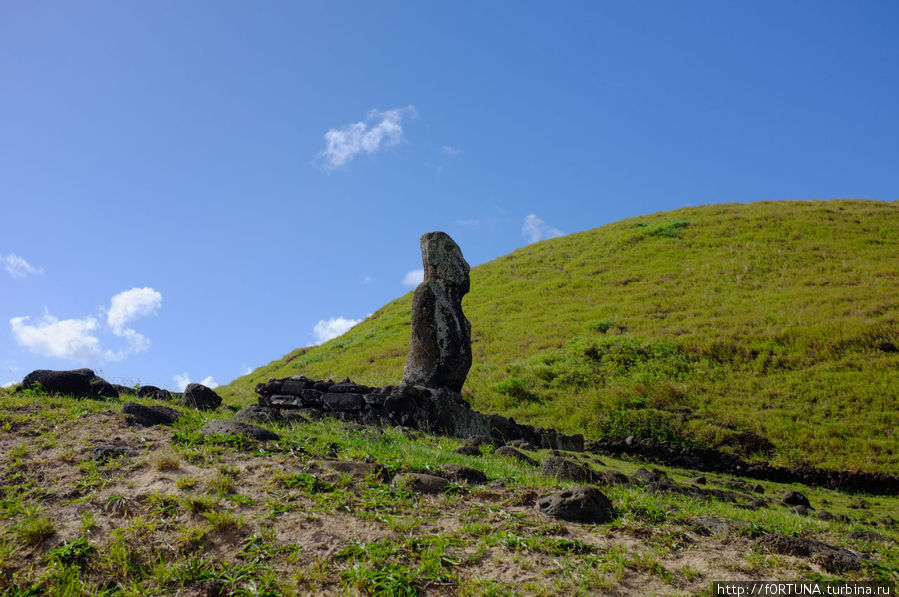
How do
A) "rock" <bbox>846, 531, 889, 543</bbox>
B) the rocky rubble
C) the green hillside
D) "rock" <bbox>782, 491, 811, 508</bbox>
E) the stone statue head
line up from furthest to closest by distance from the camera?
1. the green hillside
2. the stone statue head
3. the rocky rubble
4. "rock" <bbox>782, 491, 811, 508</bbox>
5. "rock" <bbox>846, 531, 889, 543</bbox>

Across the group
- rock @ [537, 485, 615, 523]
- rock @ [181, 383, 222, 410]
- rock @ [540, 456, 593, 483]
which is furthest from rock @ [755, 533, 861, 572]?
rock @ [181, 383, 222, 410]

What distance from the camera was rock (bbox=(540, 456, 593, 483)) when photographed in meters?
8.64

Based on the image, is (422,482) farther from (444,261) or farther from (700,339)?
(700,339)

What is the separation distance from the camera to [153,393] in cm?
1330

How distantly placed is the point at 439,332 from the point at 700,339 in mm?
11511

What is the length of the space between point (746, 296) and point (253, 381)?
24.3m

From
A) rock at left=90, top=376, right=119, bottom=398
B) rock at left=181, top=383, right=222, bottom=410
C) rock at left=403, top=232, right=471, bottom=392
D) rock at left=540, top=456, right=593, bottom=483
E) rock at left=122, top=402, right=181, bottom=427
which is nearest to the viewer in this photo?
rock at left=540, top=456, right=593, bottom=483

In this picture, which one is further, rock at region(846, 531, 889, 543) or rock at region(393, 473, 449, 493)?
rock at region(846, 531, 889, 543)

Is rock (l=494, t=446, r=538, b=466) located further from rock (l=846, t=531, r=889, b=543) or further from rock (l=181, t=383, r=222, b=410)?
rock (l=181, t=383, r=222, b=410)

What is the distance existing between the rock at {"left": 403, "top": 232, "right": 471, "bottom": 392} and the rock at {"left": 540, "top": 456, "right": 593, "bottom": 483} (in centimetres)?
667

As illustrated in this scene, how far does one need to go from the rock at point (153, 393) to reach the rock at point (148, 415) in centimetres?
406

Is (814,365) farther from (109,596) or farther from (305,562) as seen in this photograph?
(109,596)

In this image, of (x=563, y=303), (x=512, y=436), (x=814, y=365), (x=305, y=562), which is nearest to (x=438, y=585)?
(x=305, y=562)

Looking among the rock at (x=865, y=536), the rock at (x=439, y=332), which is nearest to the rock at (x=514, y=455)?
the rock at (x=865, y=536)
